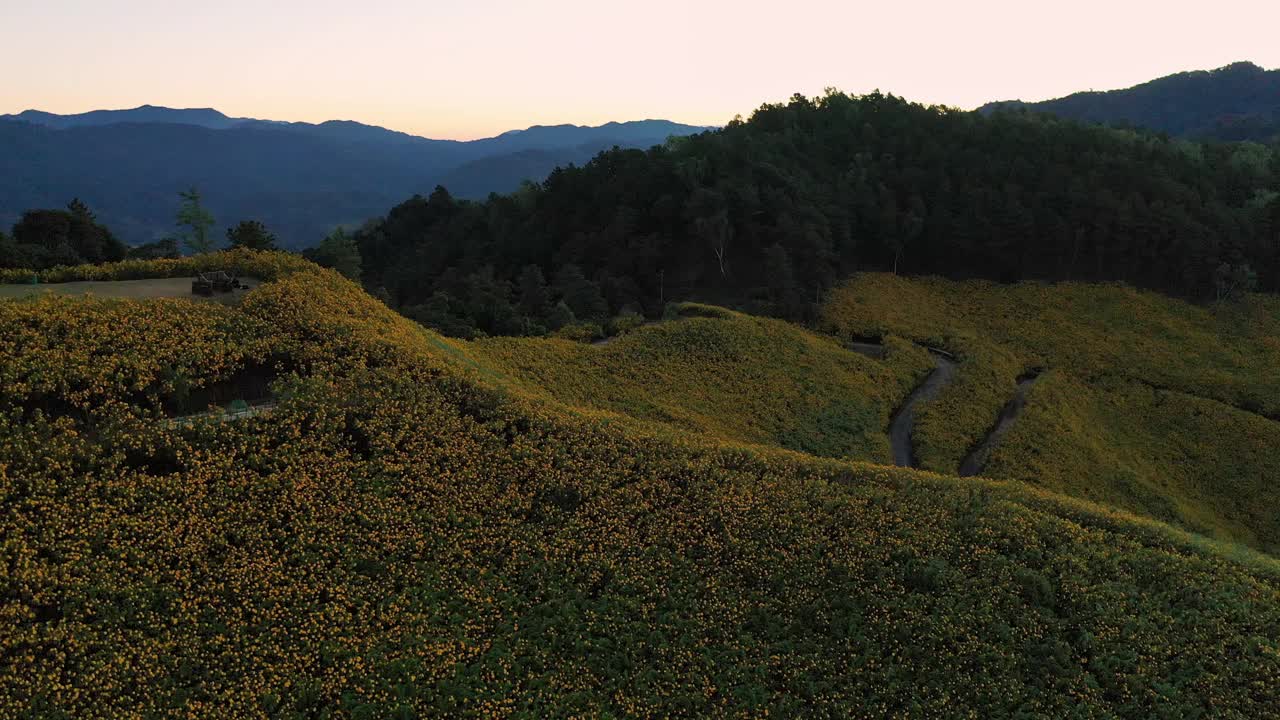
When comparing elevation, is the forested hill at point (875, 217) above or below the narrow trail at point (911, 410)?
above

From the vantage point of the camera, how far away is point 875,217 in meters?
58.2

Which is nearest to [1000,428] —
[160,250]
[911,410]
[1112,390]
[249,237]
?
[911,410]

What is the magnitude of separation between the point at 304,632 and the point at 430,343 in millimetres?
13062

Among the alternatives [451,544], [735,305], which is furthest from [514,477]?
[735,305]

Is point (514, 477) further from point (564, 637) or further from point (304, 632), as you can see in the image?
point (304, 632)

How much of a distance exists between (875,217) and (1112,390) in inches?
1007

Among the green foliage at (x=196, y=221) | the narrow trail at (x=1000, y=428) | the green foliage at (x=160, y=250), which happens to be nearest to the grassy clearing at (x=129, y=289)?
the green foliage at (x=196, y=221)

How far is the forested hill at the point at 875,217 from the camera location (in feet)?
166

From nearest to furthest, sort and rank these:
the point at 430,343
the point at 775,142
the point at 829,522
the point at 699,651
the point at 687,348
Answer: the point at 699,651
the point at 829,522
the point at 430,343
the point at 687,348
the point at 775,142

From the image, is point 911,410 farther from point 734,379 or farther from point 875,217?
point 875,217

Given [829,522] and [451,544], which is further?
[829,522]

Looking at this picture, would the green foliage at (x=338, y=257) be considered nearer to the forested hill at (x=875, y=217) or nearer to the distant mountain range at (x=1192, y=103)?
the forested hill at (x=875, y=217)

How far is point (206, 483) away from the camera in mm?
14477

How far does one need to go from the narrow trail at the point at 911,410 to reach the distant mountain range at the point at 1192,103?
158 metres
